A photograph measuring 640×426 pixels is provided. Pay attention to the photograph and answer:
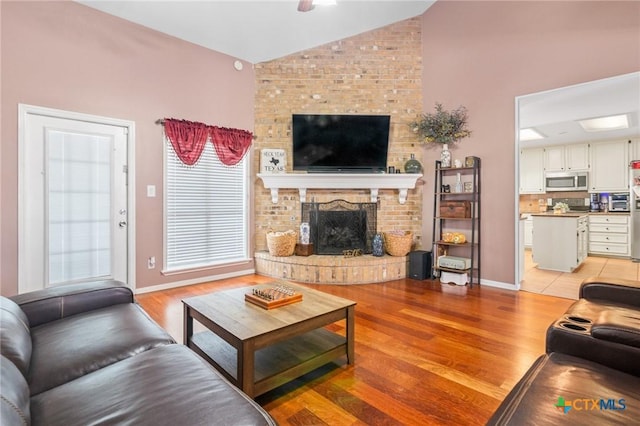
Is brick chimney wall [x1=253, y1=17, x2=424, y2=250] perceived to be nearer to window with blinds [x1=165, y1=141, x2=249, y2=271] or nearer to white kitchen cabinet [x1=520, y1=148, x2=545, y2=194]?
window with blinds [x1=165, y1=141, x2=249, y2=271]

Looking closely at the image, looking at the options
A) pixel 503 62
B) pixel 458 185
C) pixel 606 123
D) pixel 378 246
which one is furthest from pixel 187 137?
pixel 606 123

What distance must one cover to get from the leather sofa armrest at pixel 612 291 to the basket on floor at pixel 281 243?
125 inches

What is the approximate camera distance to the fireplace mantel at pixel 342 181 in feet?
14.6

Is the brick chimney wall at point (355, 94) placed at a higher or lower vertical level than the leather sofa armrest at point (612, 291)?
higher

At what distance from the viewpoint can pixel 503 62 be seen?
3.84m

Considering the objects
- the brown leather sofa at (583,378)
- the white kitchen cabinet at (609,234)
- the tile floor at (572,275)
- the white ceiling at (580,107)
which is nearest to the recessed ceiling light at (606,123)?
the white ceiling at (580,107)

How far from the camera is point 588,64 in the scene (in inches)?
128

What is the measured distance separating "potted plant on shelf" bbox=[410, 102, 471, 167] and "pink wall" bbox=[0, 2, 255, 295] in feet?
8.68

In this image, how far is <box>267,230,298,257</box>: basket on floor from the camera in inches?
171

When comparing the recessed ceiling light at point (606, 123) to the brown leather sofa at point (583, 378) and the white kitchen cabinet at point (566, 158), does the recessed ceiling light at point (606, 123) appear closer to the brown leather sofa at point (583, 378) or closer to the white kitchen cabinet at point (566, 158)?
the white kitchen cabinet at point (566, 158)

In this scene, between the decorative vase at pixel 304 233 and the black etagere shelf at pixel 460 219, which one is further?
the decorative vase at pixel 304 233

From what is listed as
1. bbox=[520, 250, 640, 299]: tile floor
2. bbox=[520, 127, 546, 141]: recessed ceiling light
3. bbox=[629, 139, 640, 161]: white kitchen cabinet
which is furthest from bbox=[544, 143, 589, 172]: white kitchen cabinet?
bbox=[520, 250, 640, 299]: tile floor

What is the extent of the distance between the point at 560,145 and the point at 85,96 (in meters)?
8.57

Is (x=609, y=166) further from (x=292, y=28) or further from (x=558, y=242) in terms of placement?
(x=292, y=28)
